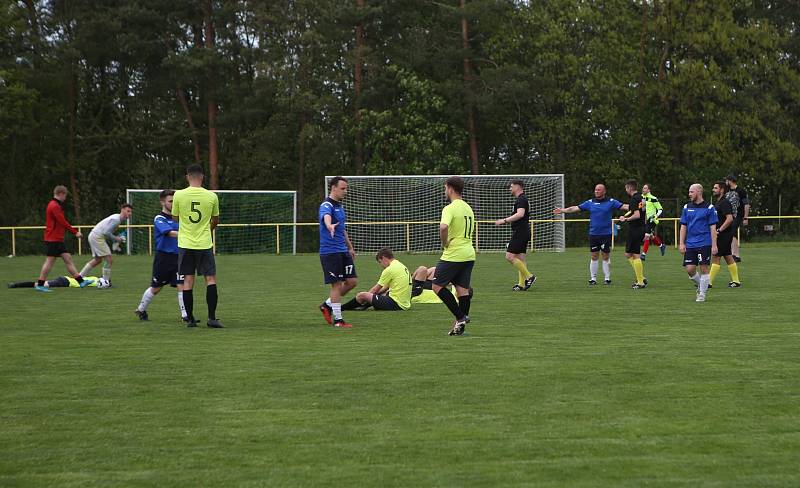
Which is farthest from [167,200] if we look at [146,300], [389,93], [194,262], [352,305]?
[389,93]

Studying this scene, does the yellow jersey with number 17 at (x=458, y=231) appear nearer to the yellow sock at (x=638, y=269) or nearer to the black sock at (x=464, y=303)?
the black sock at (x=464, y=303)

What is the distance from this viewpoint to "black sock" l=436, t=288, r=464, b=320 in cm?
1135

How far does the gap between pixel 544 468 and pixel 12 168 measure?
1909 inches

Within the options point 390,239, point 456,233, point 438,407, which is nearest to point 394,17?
point 390,239

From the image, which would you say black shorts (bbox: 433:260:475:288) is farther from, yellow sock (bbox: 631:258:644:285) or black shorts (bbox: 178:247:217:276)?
yellow sock (bbox: 631:258:644:285)

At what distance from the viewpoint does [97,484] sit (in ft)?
17.5

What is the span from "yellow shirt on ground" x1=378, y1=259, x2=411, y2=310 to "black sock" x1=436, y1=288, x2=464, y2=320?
3.39 metres

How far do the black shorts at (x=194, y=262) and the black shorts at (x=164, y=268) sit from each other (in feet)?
4.00

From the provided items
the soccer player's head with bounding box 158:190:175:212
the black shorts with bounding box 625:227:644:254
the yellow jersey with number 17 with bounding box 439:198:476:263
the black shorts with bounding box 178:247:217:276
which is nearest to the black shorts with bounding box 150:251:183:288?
the soccer player's head with bounding box 158:190:175:212

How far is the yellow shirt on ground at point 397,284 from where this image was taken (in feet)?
48.7

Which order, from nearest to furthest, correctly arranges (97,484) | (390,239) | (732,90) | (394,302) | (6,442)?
1. (97,484)
2. (6,442)
3. (394,302)
4. (390,239)
5. (732,90)

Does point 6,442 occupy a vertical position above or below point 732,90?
below

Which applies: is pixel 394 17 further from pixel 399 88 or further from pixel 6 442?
pixel 6 442

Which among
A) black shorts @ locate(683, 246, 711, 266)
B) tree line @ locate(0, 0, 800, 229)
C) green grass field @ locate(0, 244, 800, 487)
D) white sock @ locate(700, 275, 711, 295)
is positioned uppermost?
tree line @ locate(0, 0, 800, 229)
